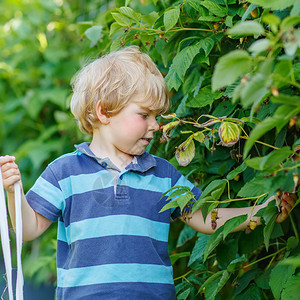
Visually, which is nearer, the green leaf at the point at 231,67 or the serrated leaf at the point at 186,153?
the green leaf at the point at 231,67

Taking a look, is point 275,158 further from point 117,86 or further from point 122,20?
point 122,20

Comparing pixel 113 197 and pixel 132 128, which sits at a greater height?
pixel 132 128

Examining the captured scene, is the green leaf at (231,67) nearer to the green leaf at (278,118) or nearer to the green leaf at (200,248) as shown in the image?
the green leaf at (278,118)

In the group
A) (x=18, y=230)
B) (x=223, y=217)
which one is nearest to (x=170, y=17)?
(x=223, y=217)

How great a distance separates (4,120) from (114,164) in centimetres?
269

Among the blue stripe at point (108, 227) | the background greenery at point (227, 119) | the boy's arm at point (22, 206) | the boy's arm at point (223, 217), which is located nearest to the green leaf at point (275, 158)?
the background greenery at point (227, 119)

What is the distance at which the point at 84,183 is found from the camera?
57.6 inches

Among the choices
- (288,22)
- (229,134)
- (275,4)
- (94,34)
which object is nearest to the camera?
(288,22)

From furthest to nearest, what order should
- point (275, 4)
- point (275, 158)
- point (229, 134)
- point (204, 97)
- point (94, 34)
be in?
1. point (94, 34)
2. point (204, 97)
3. point (229, 134)
4. point (275, 4)
5. point (275, 158)

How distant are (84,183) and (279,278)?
1.80 ft

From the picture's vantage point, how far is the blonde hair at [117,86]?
4.95ft

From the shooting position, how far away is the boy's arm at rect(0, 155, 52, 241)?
1.34 m

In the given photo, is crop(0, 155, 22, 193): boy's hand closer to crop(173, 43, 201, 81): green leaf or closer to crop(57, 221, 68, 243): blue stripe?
crop(57, 221, 68, 243): blue stripe

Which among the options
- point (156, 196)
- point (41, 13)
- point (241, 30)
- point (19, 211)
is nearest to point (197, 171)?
point (156, 196)
